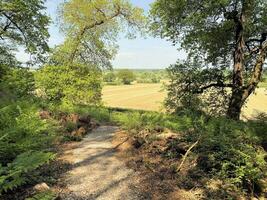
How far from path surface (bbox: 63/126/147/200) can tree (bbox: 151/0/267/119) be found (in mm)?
7530

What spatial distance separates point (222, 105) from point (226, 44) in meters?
3.55

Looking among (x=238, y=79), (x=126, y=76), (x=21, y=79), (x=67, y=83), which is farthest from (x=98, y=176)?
(x=126, y=76)

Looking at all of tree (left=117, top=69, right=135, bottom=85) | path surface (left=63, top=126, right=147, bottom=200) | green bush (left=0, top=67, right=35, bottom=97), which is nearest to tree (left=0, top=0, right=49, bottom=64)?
green bush (left=0, top=67, right=35, bottom=97)

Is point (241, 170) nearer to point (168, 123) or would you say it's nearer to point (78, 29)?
point (168, 123)

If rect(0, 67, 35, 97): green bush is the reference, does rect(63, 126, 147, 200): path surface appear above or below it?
below

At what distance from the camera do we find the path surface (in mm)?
8164

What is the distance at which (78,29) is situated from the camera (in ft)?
87.1

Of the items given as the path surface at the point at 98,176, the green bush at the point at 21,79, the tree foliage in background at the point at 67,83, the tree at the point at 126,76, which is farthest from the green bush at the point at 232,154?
the tree at the point at 126,76

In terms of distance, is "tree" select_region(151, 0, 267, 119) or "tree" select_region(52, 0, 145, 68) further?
"tree" select_region(52, 0, 145, 68)

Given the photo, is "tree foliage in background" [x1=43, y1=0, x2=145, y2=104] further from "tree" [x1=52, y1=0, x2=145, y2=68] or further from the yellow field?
the yellow field

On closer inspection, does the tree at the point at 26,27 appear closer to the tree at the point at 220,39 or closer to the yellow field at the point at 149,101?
the tree at the point at 220,39

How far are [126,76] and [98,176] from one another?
101771mm

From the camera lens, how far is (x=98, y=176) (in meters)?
9.45

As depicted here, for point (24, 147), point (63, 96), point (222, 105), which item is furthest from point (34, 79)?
point (24, 147)
